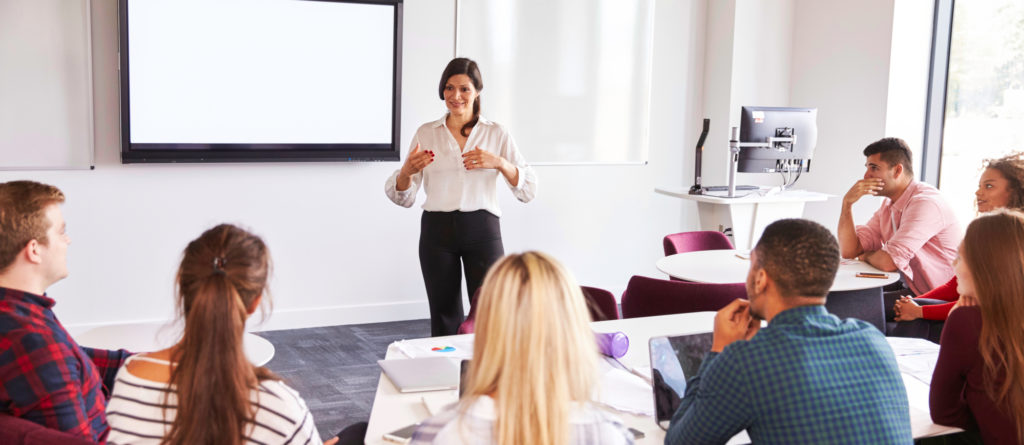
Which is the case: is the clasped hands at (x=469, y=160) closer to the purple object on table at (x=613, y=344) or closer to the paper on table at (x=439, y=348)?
the paper on table at (x=439, y=348)

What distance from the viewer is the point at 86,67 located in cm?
471

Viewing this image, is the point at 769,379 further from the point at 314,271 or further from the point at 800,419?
the point at 314,271

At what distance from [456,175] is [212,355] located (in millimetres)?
2611

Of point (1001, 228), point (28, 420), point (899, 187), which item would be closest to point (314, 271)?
point (899, 187)

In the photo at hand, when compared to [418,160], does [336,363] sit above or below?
below

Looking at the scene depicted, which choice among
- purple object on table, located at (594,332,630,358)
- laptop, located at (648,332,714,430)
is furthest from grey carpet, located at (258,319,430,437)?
laptop, located at (648,332,714,430)

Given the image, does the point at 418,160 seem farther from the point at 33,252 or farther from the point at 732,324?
the point at 732,324

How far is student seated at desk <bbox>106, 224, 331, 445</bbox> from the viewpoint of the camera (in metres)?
1.55

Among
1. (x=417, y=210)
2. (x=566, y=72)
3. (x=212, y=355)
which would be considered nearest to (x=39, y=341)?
(x=212, y=355)

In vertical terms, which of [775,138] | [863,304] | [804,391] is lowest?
[863,304]

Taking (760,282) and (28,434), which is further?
(760,282)


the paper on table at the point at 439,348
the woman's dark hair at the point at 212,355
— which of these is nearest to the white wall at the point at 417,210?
the paper on table at the point at 439,348

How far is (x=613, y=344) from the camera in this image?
2.49 metres

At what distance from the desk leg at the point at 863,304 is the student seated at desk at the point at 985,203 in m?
0.08
